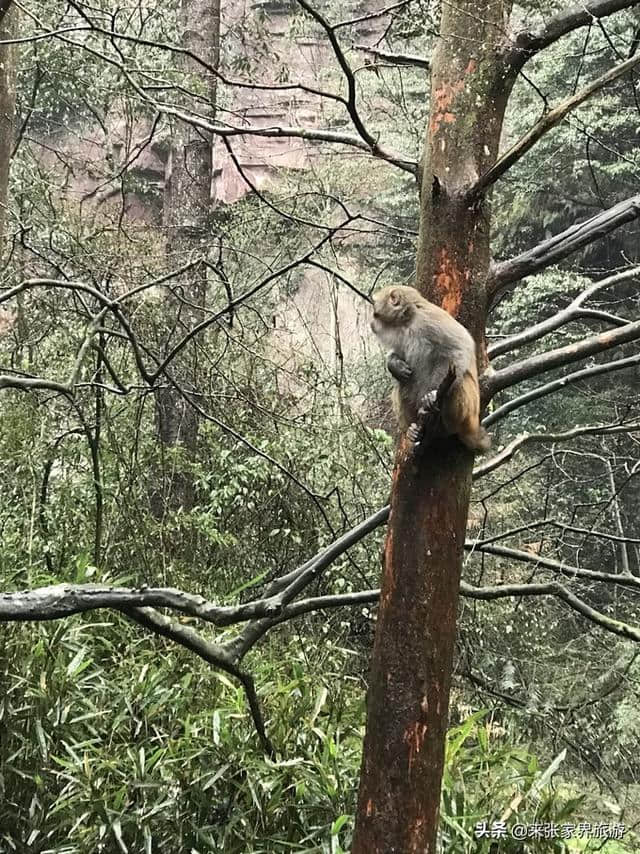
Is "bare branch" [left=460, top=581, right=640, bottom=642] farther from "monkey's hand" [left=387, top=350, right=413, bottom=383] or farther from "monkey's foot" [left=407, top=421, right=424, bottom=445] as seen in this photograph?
"monkey's hand" [left=387, top=350, right=413, bottom=383]

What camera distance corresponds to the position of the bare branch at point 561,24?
214 cm

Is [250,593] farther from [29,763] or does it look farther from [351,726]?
[29,763]

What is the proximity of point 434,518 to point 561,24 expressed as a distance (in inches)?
57.1

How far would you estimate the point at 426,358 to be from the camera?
2529mm

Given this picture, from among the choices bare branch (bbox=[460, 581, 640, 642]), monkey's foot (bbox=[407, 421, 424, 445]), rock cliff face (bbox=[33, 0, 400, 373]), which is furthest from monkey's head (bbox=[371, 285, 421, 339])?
rock cliff face (bbox=[33, 0, 400, 373])

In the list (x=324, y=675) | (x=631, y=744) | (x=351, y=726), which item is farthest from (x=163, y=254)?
(x=631, y=744)

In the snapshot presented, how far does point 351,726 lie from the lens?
3.64 metres

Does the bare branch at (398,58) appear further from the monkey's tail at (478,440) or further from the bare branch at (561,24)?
the monkey's tail at (478,440)

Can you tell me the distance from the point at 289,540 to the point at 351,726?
6.06 feet

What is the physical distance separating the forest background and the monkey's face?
33 cm

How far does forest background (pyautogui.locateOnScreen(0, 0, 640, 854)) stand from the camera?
272cm

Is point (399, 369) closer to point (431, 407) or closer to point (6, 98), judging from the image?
point (431, 407)

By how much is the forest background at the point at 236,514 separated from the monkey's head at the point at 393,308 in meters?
0.31

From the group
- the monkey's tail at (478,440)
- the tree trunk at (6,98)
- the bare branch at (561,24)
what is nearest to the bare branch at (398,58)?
the bare branch at (561,24)
